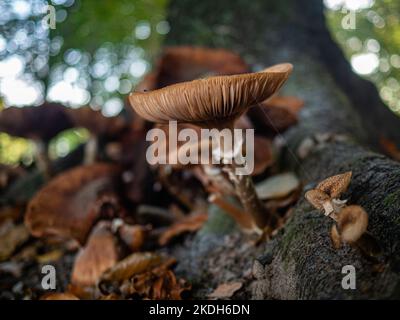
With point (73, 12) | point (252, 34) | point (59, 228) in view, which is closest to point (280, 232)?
point (59, 228)

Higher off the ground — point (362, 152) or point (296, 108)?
point (296, 108)

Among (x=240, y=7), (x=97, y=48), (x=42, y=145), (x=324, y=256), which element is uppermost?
(x=97, y=48)

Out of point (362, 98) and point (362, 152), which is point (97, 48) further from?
point (362, 152)

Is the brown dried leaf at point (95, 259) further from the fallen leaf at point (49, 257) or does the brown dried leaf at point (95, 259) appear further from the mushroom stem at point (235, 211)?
the mushroom stem at point (235, 211)

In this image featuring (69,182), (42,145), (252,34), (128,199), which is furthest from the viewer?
(252,34)

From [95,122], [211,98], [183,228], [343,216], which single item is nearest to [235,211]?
[183,228]

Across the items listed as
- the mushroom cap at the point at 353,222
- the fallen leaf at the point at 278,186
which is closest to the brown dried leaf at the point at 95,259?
the fallen leaf at the point at 278,186

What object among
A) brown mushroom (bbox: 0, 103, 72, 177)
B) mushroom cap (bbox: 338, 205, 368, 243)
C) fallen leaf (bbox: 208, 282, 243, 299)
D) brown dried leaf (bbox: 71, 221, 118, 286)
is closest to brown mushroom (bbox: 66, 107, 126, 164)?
brown mushroom (bbox: 0, 103, 72, 177)
